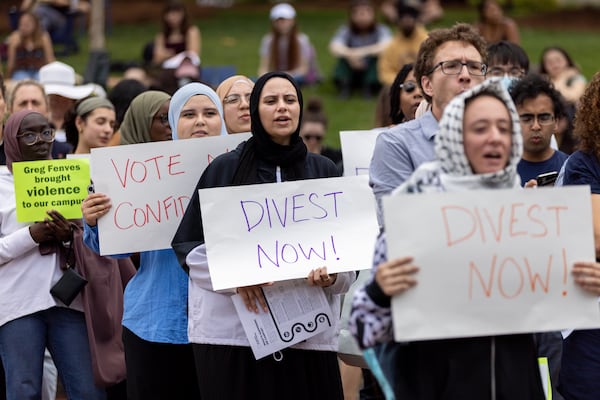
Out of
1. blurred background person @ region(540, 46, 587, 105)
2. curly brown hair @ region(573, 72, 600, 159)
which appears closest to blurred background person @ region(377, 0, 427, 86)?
blurred background person @ region(540, 46, 587, 105)

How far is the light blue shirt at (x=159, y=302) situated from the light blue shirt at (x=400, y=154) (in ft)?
4.47

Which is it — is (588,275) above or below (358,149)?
below

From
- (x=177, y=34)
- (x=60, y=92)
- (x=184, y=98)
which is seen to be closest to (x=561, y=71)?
(x=60, y=92)

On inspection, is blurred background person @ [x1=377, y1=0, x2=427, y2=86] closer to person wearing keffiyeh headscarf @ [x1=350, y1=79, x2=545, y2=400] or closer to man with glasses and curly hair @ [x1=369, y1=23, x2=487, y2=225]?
man with glasses and curly hair @ [x1=369, y1=23, x2=487, y2=225]

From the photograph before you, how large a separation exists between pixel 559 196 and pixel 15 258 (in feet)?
11.2

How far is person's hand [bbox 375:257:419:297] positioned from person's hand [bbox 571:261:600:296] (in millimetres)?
596

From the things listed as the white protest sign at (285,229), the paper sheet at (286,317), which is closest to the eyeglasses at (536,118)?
the white protest sign at (285,229)

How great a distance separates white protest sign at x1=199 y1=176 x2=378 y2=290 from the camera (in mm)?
5277

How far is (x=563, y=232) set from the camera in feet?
13.8

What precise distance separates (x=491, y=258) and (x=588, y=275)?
1.16 feet

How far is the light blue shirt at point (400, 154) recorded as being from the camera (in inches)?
199

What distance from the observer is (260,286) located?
534cm

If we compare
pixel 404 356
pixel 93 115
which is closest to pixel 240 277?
pixel 404 356

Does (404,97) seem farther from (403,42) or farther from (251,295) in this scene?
(403,42)
